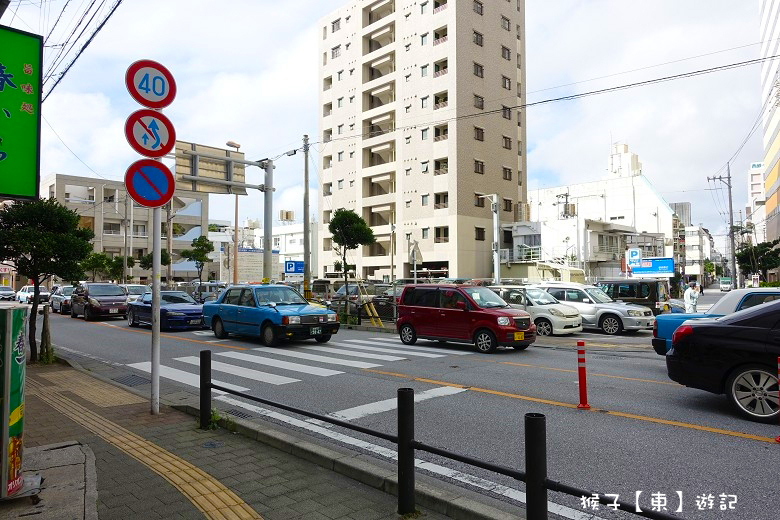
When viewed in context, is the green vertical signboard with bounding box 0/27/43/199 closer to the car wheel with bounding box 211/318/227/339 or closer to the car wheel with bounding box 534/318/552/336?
the car wheel with bounding box 211/318/227/339

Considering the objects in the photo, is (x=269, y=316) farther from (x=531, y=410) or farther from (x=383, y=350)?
(x=531, y=410)

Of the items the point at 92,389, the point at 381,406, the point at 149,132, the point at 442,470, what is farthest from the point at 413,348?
the point at 149,132

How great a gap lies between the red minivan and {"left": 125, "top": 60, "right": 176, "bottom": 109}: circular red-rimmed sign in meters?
8.76

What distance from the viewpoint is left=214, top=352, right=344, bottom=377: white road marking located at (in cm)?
1002

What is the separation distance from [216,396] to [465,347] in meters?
7.49

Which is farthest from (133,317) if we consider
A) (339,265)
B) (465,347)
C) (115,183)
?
(115,183)

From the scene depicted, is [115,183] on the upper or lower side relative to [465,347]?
upper

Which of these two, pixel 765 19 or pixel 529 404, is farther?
pixel 765 19

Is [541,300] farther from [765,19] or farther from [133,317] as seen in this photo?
[765,19]

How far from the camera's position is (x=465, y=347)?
45.9 ft

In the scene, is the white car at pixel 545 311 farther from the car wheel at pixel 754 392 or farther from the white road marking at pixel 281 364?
the car wheel at pixel 754 392

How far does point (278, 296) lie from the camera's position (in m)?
15.1

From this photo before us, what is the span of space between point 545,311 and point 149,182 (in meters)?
13.7

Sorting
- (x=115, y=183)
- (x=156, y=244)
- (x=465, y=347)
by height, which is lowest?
(x=465, y=347)
